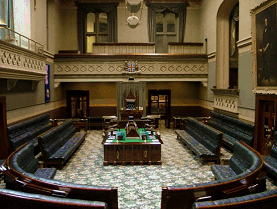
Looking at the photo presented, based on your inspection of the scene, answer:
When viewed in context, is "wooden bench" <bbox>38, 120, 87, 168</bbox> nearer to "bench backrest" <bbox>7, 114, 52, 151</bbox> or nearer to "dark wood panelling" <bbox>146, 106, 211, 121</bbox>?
"bench backrest" <bbox>7, 114, 52, 151</bbox>

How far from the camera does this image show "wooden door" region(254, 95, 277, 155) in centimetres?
679

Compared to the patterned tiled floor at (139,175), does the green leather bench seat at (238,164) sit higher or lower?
higher

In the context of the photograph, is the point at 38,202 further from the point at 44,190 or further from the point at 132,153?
the point at 132,153

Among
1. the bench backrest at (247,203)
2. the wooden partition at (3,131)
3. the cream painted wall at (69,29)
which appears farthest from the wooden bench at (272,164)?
the cream painted wall at (69,29)

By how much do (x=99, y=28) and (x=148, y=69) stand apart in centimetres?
480

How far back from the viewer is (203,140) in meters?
8.02

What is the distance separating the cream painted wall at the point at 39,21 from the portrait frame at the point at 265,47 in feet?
26.9

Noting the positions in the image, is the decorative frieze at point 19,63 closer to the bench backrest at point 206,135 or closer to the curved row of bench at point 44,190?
the curved row of bench at point 44,190

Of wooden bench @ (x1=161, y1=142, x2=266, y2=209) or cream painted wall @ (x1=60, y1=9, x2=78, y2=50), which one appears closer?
wooden bench @ (x1=161, y1=142, x2=266, y2=209)

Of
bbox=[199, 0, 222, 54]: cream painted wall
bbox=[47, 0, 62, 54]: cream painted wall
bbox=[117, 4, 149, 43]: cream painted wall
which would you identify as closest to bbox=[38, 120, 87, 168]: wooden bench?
bbox=[47, 0, 62, 54]: cream painted wall

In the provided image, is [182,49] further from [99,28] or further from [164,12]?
[99,28]

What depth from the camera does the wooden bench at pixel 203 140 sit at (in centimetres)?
698

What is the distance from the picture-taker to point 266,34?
6.67m

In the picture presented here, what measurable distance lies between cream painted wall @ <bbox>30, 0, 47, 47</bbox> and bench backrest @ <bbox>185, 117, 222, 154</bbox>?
745cm
